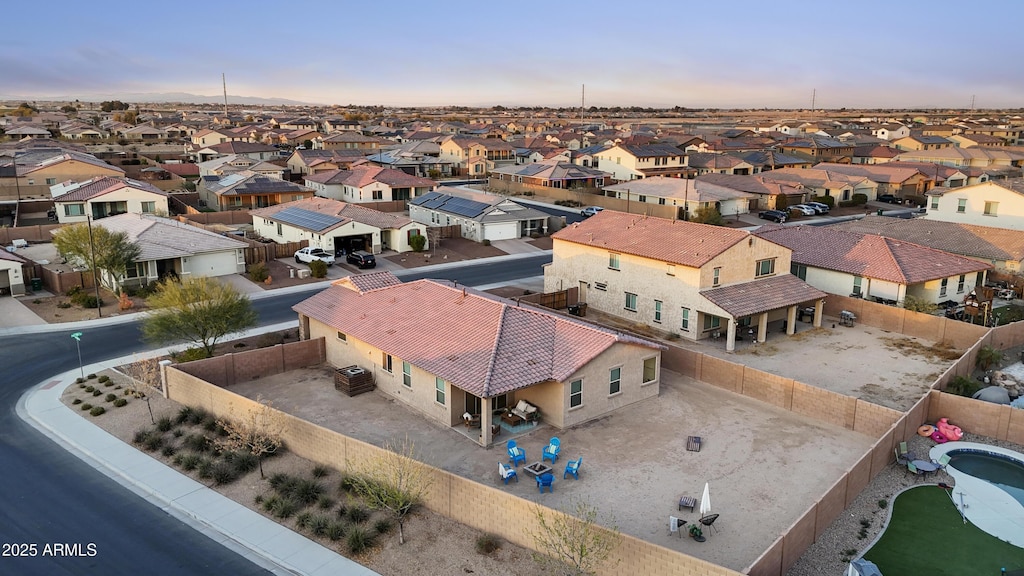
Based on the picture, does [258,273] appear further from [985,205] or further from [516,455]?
[985,205]

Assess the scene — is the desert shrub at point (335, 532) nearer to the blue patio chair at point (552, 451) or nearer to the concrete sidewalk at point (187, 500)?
the concrete sidewalk at point (187, 500)

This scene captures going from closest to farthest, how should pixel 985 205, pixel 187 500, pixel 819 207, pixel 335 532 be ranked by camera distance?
pixel 335 532, pixel 187 500, pixel 985 205, pixel 819 207

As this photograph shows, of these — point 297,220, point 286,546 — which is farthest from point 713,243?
point 297,220

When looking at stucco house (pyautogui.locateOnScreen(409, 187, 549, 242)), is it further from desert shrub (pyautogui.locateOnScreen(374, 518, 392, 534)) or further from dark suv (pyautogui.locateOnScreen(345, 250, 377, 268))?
desert shrub (pyautogui.locateOnScreen(374, 518, 392, 534))

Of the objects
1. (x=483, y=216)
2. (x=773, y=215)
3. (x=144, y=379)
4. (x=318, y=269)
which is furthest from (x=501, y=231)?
(x=144, y=379)

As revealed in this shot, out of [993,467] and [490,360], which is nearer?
[993,467]

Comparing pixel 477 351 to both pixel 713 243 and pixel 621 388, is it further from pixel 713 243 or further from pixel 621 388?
pixel 713 243

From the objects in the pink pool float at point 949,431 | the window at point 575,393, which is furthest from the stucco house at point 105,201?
the pink pool float at point 949,431
